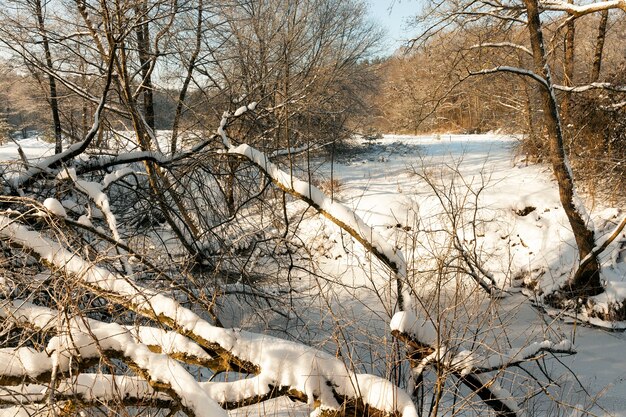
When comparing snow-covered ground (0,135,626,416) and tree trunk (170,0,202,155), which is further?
tree trunk (170,0,202,155)

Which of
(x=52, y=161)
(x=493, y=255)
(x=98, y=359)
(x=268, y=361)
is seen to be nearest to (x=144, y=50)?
(x=52, y=161)

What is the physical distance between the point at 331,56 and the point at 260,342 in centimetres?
1304

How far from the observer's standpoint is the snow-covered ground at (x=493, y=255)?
13.5ft

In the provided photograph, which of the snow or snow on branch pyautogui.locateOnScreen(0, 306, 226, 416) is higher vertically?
the snow

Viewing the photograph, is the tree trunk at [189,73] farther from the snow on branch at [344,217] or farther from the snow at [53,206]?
the snow at [53,206]

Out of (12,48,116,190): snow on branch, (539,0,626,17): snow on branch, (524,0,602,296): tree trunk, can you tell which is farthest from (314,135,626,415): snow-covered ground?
(12,48,116,190): snow on branch

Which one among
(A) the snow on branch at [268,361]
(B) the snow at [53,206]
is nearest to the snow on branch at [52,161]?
(B) the snow at [53,206]

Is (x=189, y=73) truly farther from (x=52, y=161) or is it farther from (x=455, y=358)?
(x=455, y=358)

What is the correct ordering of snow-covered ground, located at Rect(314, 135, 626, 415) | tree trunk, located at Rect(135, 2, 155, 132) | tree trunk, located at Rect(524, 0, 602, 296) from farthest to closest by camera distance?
tree trunk, located at Rect(524, 0, 602, 296) → snow-covered ground, located at Rect(314, 135, 626, 415) → tree trunk, located at Rect(135, 2, 155, 132)

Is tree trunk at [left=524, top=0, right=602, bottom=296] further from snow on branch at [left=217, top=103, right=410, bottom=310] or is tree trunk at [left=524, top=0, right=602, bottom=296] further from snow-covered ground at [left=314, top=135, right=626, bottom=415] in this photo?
snow on branch at [left=217, top=103, right=410, bottom=310]

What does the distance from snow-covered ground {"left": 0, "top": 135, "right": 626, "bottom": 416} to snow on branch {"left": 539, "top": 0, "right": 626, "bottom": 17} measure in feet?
7.01

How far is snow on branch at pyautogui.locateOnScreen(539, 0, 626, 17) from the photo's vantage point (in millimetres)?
5003

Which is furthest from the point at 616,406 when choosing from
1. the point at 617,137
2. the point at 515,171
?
the point at 515,171

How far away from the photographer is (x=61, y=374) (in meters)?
1.92
